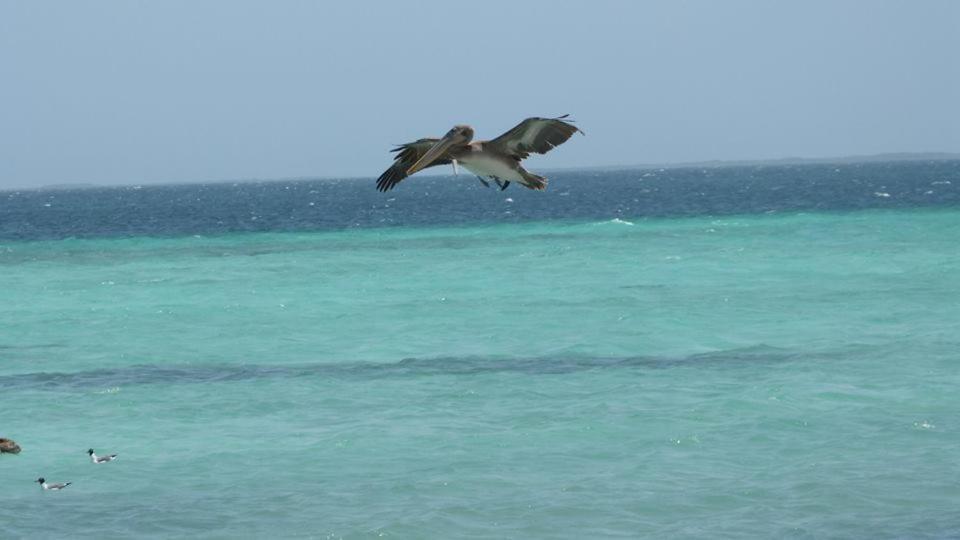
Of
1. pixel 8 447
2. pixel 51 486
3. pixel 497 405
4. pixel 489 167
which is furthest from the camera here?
pixel 497 405

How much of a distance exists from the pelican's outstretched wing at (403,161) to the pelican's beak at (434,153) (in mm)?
173

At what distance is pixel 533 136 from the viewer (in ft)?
39.6

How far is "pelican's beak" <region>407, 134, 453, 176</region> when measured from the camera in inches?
464

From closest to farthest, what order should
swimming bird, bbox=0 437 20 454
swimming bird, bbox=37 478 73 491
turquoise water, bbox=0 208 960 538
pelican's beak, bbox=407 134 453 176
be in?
pelican's beak, bbox=407 134 453 176
turquoise water, bbox=0 208 960 538
swimming bird, bbox=37 478 73 491
swimming bird, bbox=0 437 20 454

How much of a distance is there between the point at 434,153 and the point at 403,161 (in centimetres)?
72

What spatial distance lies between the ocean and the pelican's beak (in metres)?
3.45

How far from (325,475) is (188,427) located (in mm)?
3233

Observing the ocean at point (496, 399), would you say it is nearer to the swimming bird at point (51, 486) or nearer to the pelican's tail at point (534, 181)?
the swimming bird at point (51, 486)

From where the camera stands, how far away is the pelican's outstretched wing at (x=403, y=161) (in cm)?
1223

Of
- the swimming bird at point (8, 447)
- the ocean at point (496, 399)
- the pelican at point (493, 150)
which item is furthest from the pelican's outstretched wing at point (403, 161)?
the swimming bird at point (8, 447)

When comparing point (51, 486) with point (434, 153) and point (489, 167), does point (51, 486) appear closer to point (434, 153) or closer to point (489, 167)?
point (434, 153)

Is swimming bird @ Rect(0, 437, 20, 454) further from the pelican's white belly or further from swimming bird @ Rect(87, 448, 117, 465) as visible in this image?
the pelican's white belly

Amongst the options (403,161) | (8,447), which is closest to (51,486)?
(8,447)

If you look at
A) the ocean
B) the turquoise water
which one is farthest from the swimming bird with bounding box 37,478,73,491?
the ocean
